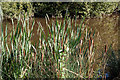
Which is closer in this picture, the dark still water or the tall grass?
the tall grass

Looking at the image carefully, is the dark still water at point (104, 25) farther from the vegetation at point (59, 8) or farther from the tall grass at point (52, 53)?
the tall grass at point (52, 53)

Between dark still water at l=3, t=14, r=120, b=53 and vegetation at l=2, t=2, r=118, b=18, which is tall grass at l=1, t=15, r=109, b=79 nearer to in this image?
dark still water at l=3, t=14, r=120, b=53

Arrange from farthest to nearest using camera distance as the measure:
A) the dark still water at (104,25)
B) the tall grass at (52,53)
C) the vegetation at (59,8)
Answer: the vegetation at (59,8) < the dark still water at (104,25) < the tall grass at (52,53)

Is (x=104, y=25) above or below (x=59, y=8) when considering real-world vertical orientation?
below

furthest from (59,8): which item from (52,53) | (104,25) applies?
(52,53)

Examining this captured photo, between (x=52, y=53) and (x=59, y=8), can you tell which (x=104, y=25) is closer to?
(x=59, y=8)

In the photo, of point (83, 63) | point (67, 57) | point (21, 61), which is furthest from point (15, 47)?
point (83, 63)

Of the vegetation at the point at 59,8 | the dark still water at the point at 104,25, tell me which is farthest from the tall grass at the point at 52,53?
the vegetation at the point at 59,8

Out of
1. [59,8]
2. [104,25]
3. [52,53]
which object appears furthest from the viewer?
[59,8]

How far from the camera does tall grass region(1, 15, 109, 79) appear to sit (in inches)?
46.5

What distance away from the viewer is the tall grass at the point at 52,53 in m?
1.18

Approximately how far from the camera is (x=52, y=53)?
1219 mm

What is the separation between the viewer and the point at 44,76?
4.36ft

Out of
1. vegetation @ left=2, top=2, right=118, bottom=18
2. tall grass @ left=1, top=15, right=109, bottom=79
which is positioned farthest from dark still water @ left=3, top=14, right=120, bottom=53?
tall grass @ left=1, top=15, right=109, bottom=79
